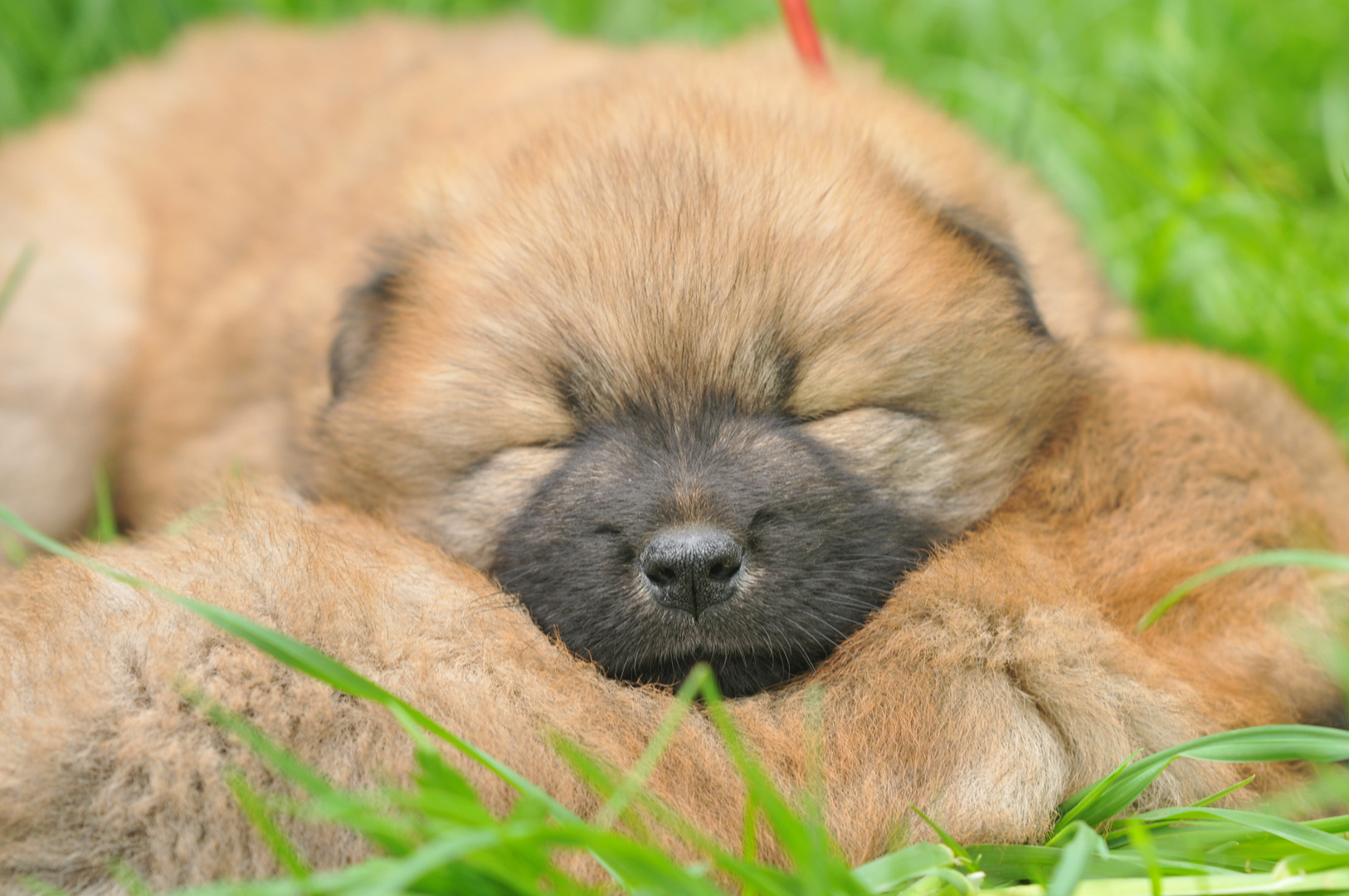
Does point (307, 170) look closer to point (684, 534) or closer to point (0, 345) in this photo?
point (0, 345)

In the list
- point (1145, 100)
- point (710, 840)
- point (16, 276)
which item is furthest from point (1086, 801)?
point (1145, 100)

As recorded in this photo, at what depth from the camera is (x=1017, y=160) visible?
145 inches

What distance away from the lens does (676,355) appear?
2.15m

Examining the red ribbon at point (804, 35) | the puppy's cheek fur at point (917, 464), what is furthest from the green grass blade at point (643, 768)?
the red ribbon at point (804, 35)

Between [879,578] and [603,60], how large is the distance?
1.96 m

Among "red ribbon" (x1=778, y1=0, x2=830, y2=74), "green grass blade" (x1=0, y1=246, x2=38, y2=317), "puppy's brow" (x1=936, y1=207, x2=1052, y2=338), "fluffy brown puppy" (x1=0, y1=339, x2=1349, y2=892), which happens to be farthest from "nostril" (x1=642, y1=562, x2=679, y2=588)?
"green grass blade" (x1=0, y1=246, x2=38, y2=317)

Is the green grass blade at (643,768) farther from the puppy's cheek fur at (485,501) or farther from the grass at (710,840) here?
the puppy's cheek fur at (485,501)

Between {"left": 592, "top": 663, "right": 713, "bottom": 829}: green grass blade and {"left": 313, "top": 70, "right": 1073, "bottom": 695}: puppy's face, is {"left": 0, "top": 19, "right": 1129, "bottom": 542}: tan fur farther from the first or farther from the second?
{"left": 592, "top": 663, "right": 713, "bottom": 829}: green grass blade

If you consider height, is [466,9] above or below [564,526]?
above

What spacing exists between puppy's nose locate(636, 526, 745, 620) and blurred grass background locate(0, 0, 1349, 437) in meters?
2.18

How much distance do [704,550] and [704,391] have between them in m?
0.36

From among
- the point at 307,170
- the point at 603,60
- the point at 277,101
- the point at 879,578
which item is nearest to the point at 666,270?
the point at 879,578

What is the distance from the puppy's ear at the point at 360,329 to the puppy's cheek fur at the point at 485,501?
0.39 meters

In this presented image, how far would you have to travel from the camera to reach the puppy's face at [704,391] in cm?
204
